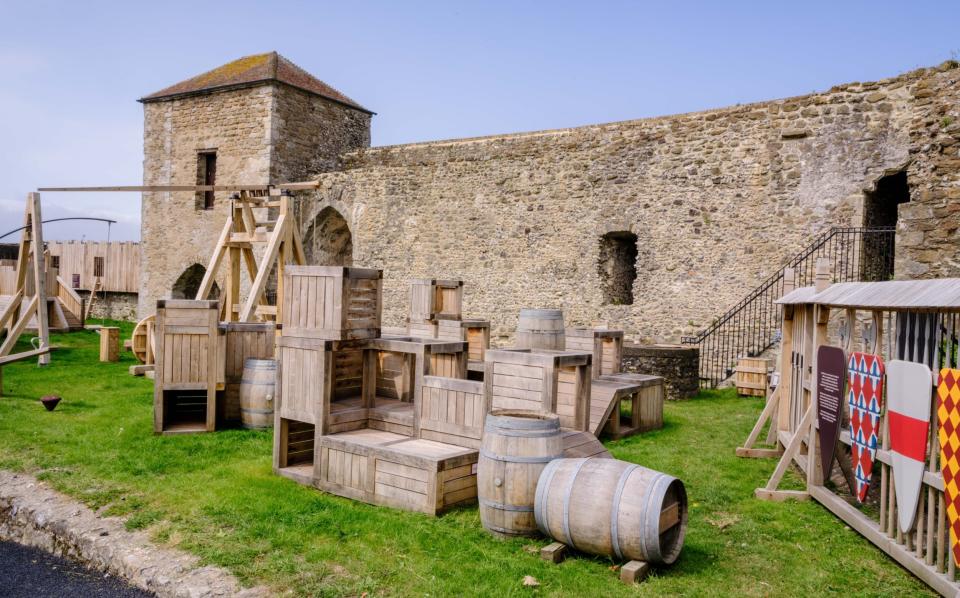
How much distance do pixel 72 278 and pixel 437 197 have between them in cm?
1666

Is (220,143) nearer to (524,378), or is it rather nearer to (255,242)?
(255,242)

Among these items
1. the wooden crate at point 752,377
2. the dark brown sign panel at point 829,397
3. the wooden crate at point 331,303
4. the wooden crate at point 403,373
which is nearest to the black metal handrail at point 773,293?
the wooden crate at point 752,377

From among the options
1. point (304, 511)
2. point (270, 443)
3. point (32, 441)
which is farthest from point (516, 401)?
point (32, 441)

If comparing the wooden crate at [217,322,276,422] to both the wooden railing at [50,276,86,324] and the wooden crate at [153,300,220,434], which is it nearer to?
the wooden crate at [153,300,220,434]

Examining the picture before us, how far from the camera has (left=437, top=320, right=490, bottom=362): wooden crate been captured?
1028 centimetres

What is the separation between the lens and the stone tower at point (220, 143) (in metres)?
18.8

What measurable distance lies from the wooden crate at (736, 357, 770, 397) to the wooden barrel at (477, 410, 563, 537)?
7586mm

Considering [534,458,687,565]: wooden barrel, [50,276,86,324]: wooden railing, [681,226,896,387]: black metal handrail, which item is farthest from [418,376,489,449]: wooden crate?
[50,276,86,324]: wooden railing

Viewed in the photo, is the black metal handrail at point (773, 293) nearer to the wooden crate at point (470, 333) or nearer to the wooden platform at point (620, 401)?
the wooden platform at point (620, 401)

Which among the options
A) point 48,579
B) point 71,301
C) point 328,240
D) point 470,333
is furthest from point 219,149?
point 48,579

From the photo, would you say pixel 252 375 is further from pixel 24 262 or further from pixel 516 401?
pixel 24 262

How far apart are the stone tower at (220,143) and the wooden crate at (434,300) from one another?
9.39m

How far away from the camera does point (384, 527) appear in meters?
5.34

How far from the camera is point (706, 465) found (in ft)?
24.0
